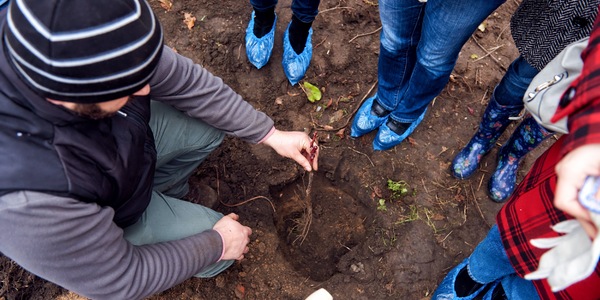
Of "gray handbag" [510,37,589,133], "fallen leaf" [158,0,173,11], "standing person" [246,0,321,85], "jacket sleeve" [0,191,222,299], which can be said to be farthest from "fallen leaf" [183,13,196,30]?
"gray handbag" [510,37,589,133]

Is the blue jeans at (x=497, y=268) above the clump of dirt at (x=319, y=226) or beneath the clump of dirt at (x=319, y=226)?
above

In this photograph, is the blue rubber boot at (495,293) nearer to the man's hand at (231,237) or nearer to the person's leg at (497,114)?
the person's leg at (497,114)

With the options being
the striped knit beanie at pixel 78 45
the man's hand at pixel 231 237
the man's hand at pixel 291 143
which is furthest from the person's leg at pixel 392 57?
the striped knit beanie at pixel 78 45

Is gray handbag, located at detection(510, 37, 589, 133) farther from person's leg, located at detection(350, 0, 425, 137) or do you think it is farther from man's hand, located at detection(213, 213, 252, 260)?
man's hand, located at detection(213, 213, 252, 260)

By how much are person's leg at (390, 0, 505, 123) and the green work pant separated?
1.05m

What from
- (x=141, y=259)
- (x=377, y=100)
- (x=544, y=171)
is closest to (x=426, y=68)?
(x=377, y=100)

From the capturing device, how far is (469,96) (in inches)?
115

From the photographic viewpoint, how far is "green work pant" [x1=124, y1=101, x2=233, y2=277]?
1.87 metres

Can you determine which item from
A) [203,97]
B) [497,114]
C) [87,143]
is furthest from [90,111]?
[497,114]

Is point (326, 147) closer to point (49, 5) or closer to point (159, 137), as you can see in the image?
point (159, 137)

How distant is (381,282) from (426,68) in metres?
1.16

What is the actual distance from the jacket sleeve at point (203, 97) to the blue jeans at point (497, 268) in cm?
105

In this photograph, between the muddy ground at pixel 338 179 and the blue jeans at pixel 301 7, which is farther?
the blue jeans at pixel 301 7

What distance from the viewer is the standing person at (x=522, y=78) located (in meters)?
1.60
